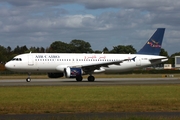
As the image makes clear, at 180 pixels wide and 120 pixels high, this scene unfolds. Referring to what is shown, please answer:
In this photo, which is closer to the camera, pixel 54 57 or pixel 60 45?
pixel 54 57

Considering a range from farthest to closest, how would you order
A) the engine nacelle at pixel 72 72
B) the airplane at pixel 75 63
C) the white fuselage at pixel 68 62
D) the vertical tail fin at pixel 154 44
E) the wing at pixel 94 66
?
the vertical tail fin at pixel 154 44 < the wing at pixel 94 66 < the white fuselage at pixel 68 62 < the airplane at pixel 75 63 < the engine nacelle at pixel 72 72

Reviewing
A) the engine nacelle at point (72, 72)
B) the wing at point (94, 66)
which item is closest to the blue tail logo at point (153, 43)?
the wing at point (94, 66)

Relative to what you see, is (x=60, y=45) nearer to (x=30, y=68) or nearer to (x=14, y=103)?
(x=30, y=68)

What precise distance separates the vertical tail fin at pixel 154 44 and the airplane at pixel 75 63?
4.13 ft

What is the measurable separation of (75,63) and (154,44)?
499 inches

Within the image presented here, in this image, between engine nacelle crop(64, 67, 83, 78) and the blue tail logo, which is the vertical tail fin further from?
engine nacelle crop(64, 67, 83, 78)

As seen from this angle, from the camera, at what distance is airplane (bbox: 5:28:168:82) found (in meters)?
49.2

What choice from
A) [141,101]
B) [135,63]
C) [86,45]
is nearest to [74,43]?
[86,45]

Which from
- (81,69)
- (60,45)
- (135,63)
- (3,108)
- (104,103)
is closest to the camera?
(3,108)

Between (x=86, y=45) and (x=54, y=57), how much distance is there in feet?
340

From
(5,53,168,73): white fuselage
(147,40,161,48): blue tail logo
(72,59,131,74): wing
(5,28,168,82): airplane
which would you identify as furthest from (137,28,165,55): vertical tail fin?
(72,59,131,74): wing

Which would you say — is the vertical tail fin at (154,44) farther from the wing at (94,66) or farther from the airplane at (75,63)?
the wing at (94,66)

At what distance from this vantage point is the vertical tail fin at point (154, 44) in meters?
57.3

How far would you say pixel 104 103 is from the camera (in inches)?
887
